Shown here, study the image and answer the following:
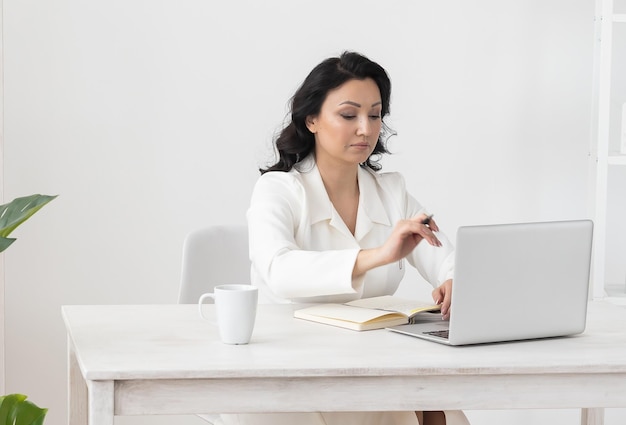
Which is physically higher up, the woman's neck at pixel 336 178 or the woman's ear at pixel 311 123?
the woman's ear at pixel 311 123

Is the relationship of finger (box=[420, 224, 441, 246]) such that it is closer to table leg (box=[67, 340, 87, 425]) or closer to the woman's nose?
the woman's nose

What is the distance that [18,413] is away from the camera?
1820mm

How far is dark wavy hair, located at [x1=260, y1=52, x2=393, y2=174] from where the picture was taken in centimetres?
229

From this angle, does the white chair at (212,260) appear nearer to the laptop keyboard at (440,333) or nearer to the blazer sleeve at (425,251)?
the blazer sleeve at (425,251)

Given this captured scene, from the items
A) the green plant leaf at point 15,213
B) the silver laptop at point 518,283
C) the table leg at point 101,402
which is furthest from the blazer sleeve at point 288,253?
the table leg at point 101,402

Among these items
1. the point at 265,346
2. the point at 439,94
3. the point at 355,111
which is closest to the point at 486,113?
the point at 439,94

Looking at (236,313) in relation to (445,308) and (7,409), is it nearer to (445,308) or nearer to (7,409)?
(445,308)

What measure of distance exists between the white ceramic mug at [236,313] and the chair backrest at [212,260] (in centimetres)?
82

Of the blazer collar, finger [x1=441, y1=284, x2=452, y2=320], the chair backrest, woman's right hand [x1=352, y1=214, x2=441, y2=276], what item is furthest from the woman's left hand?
the chair backrest

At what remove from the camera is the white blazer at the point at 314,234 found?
1.95 meters

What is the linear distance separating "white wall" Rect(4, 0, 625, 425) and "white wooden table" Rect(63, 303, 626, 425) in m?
1.59

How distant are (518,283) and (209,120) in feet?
6.00

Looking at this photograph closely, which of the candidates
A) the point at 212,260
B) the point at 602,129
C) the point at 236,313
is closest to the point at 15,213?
the point at 236,313

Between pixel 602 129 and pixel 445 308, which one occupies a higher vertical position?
pixel 602 129
